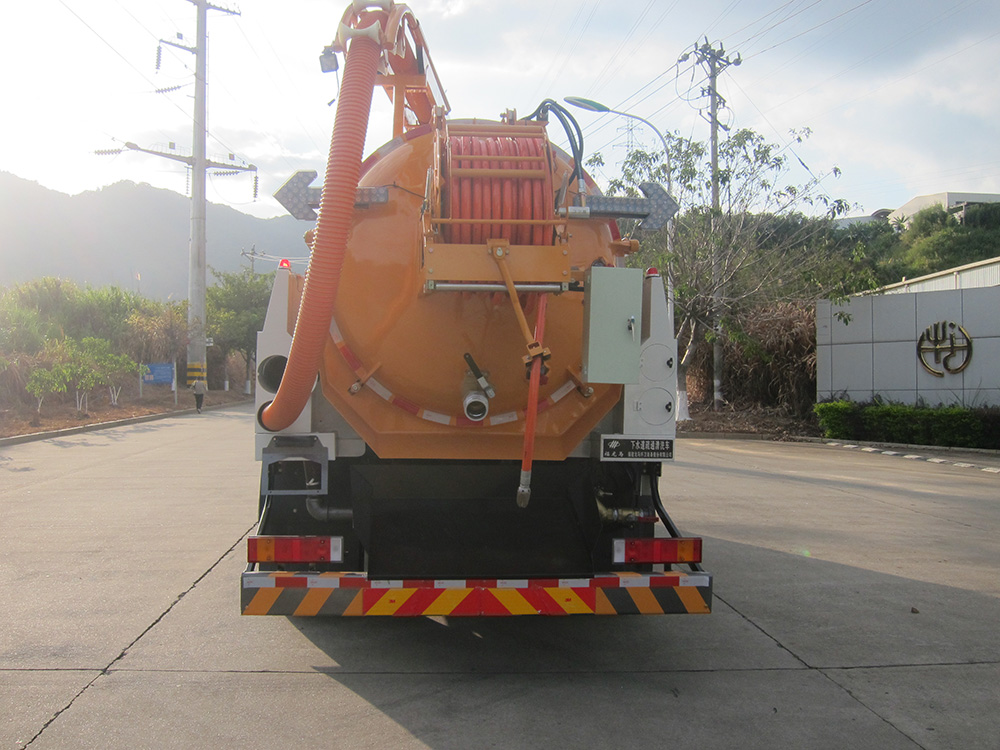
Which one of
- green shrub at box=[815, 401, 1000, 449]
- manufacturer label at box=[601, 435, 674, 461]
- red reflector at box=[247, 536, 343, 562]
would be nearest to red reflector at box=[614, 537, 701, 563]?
manufacturer label at box=[601, 435, 674, 461]

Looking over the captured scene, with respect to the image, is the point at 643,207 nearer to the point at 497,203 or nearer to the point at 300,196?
the point at 497,203

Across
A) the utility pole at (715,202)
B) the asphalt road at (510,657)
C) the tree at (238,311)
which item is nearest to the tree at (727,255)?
the utility pole at (715,202)

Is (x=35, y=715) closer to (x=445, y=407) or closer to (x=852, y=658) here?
(x=445, y=407)

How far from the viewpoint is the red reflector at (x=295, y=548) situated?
435cm

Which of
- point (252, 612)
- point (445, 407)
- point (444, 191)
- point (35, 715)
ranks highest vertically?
point (444, 191)

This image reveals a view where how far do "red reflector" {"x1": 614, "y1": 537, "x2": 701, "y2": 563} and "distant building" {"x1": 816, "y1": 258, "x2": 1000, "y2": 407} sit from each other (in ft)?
49.7

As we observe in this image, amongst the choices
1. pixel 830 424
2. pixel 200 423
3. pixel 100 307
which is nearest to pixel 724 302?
pixel 830 424

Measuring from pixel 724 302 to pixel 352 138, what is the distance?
60.6 ft

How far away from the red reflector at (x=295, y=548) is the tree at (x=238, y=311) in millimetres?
39885

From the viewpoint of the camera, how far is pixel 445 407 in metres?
4.42

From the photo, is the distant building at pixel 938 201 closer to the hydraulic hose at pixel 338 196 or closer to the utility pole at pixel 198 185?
the utility pole at pixel 198 185

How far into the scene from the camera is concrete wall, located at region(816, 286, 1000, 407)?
56.1 feet

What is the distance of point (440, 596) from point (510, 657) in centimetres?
88

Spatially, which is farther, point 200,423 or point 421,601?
point 200,423
